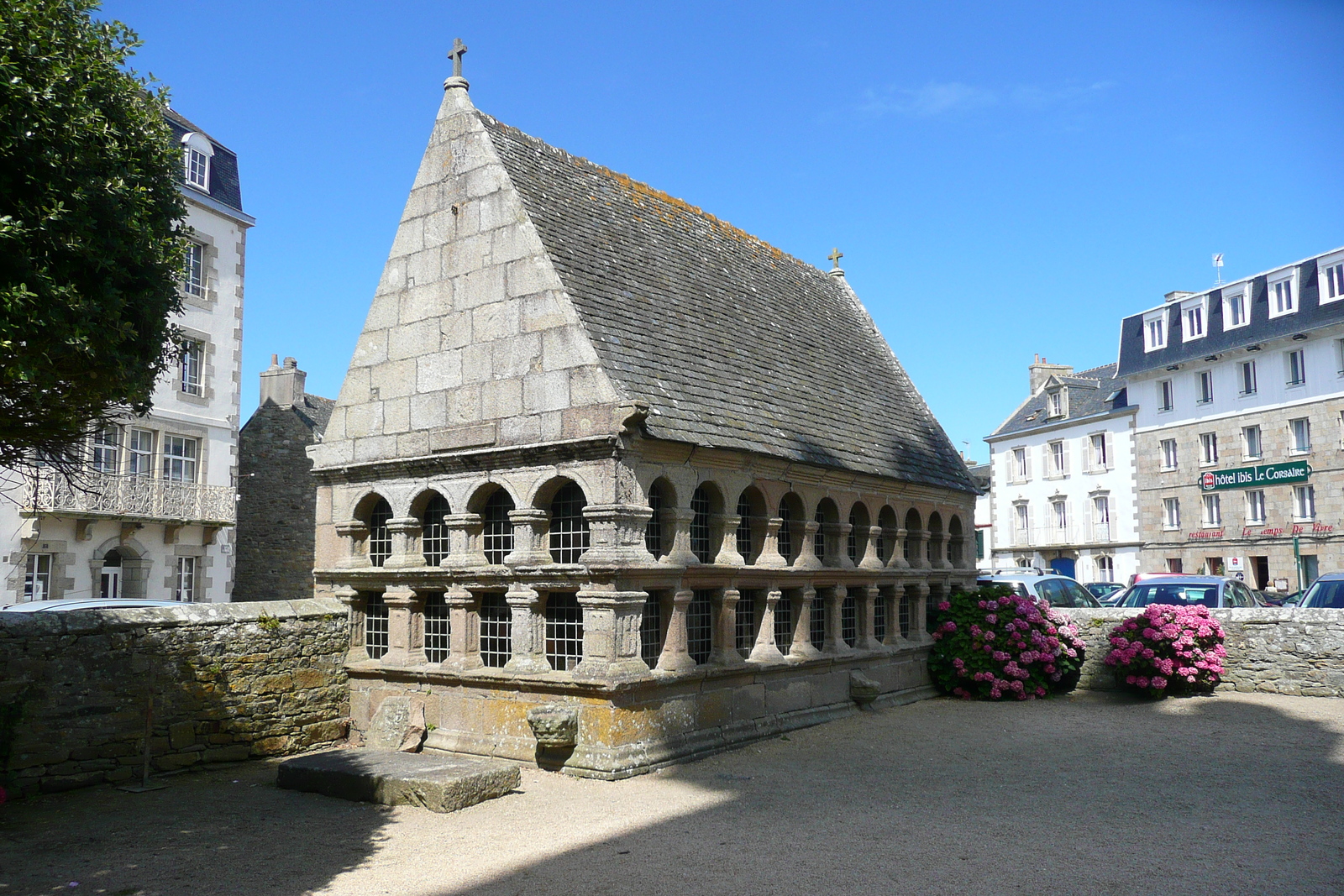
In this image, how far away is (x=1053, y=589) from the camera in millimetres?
18172

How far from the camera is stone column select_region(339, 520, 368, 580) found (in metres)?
11.1

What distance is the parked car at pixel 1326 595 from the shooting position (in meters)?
14.9

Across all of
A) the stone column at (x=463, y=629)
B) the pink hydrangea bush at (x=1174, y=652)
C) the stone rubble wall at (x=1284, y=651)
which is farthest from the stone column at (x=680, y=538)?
the stone rubble wall at (x=1284, y=651)

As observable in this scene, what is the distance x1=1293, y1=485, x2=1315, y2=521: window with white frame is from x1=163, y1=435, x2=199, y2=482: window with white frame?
31.7 m

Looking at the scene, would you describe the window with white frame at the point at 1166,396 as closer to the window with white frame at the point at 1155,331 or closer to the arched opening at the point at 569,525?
the window with white frame at the point at 1155,331

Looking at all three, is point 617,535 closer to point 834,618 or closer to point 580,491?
point 580,491

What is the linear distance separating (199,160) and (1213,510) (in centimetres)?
3284

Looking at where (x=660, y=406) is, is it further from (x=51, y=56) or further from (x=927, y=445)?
(x=927, y=445)

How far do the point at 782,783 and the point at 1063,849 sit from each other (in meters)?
2.61

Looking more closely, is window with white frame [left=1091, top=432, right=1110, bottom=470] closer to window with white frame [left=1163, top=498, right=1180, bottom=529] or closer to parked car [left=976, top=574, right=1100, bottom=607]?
window with white frame [left=1163, top=498, right=1180, bottom=529]

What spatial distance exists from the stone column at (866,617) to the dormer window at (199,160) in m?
20.1

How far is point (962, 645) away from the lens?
46.3 feet

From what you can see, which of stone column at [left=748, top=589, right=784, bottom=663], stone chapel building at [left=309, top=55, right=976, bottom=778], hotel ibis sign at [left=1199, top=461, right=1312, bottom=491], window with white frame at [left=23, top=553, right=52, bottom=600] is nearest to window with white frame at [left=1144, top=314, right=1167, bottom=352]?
hotel ibis sign at [left=1199, top=461, right=1312, bottom=491]

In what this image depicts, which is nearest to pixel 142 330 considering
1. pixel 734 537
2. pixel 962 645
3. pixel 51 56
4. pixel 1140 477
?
pixel 51 56
